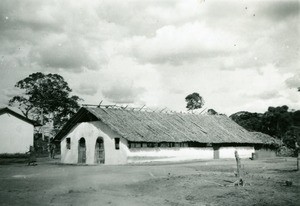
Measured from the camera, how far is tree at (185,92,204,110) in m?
67.4

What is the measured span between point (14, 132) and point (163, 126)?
21.5 metres

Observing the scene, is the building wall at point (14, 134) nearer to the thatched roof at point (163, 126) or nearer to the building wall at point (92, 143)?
the thatched roof at point (163, 126)

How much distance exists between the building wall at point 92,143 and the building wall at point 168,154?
1.00m

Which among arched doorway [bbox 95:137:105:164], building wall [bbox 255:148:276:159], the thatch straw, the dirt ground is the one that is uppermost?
the thatch straw

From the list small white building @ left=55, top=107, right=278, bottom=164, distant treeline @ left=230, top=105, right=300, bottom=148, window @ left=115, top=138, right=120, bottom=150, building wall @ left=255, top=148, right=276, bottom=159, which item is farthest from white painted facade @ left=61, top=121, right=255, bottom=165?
distant treeline @ left=230, top=105, right=300, bottom=148

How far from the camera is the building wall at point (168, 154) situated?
29.4m

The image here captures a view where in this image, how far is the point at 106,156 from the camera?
3030 centimetres

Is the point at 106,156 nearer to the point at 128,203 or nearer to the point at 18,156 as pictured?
the point at 18,156

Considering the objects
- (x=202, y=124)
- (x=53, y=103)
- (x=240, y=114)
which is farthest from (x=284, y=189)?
(x=240, y=114)

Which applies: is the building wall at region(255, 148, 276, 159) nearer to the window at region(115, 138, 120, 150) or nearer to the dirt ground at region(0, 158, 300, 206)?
the window at region(115, 138, 120, 150)

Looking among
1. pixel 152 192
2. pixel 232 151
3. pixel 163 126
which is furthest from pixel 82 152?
pixel 152 192

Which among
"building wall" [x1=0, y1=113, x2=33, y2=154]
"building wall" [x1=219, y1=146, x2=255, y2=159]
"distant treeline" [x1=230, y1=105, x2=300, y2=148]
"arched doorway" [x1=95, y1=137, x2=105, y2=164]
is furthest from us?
"distant treeline" [x1=230, y1=105, x2=300, y2=148]

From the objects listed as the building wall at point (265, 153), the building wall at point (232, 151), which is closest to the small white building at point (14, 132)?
the building wall at point (232, 151)

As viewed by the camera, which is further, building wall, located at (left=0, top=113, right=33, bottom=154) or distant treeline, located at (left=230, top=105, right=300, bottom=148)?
distant treeline, located at (left=230, top=105, right=300, bottom=148)
